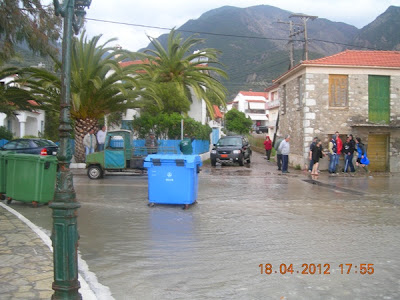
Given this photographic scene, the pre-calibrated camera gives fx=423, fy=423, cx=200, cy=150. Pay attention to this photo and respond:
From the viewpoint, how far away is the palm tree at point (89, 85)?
19422mm

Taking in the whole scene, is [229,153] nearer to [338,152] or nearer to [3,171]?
[338,152]

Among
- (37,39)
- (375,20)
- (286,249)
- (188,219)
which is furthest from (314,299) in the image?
(375,20)

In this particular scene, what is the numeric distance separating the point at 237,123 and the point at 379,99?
4642 cm

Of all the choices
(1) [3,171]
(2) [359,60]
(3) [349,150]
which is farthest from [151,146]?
(2) [359,60]

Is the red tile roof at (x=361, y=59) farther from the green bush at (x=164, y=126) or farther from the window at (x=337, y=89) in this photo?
the green bush at (x=164, y=126)

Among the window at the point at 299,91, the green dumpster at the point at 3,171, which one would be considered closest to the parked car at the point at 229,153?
the window at the point at 299,91

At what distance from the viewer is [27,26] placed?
12117 millimetres

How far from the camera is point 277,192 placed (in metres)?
13.2

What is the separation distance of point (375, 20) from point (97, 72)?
131780mm

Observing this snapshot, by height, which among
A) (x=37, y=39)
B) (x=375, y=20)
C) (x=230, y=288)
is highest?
(x=375, y=20)

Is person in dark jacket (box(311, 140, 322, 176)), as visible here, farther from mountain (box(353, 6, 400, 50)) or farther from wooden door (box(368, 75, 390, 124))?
mountain (box(353, 6, 400, 50))

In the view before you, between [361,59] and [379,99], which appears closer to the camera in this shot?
[379,99]

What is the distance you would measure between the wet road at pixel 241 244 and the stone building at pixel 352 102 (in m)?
9.28

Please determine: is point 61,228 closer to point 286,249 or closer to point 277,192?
point 286,249
